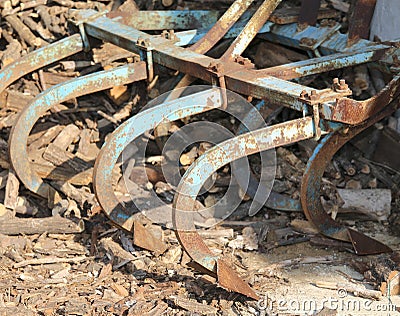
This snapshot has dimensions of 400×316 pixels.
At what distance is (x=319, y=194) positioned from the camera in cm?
521

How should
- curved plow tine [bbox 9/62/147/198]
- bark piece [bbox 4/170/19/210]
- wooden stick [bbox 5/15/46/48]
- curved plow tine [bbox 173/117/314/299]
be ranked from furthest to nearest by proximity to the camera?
1. wooden stick [bbox 5/15/46/48]
2. bark piece [bbox 4/170/19/210]
3. curved plow tine [bbox 9/62/147/198]
4. curved plow tine [bbox 173/117/314/299]

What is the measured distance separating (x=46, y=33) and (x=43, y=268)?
2.29m

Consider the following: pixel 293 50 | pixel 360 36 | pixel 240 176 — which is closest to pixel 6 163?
pixel 240 176

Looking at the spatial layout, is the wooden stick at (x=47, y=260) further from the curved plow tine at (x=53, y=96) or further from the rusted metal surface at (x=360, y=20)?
the rusted metal surface at (x=360, y=20)

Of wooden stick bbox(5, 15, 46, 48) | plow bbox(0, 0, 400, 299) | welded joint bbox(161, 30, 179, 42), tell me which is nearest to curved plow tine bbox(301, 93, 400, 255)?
plow bbox(0, 0, 400, 299)

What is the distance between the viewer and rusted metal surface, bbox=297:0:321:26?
6062 millimetres

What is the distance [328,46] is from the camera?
5.82 metres

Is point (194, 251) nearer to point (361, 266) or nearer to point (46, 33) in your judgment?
point (361, 266)

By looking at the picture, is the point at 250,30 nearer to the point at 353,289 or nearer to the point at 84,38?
the point at 84,38

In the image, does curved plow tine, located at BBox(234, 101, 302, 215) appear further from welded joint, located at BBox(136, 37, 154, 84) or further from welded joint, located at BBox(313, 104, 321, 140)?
welded joint, located at BBox(313, 104, 321, 140)

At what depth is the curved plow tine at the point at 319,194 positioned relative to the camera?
16.4 feet

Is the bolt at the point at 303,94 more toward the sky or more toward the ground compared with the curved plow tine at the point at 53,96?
more toward the sky

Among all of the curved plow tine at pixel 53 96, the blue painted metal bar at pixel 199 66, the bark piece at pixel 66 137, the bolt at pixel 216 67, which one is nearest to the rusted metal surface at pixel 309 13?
the blue painted metal bar at pixel 199 66

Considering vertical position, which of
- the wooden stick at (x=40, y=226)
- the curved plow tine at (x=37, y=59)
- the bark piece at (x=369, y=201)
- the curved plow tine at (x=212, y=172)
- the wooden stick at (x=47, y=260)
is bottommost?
the bark piece at (x=369, y=201)
